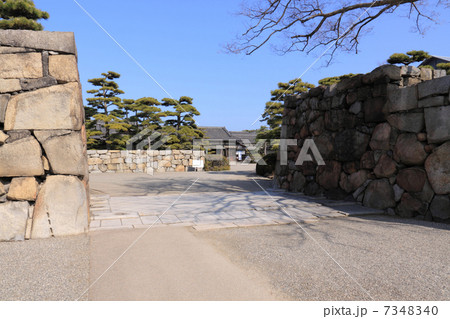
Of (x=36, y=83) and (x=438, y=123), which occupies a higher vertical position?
(x=36, y=83)

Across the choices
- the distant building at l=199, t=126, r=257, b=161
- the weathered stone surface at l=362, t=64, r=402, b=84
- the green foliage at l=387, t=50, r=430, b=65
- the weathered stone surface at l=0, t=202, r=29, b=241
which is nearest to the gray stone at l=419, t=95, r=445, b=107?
the weathered stone surface at l=362, t=64, r=402, b=84

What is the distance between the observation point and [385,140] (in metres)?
4.67

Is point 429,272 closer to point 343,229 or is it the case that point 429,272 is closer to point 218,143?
point 343,229

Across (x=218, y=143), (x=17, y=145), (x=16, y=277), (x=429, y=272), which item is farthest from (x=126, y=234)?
(x=218, y=143)

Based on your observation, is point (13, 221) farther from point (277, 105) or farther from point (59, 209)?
point (277, 105)

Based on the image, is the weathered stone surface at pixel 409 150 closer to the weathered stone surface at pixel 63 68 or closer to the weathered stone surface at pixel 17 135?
the weathered stone surface at pixel 63 68

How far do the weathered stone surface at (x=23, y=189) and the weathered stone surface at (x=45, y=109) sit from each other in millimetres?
573

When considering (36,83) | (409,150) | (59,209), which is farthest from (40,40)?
(409,150)

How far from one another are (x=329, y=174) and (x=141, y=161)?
11043mm

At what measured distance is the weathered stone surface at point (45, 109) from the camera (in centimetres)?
321

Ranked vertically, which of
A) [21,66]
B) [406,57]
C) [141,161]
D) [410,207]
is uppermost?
[406,57]

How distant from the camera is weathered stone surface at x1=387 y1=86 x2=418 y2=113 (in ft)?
13.9

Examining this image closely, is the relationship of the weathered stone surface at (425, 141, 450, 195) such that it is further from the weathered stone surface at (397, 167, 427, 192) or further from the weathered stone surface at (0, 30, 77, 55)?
the weathered stone surface at (0, 30, 77, 55)

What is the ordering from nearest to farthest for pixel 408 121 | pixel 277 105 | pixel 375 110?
pixel 408 121 < pixel 375 110 < pixel 277 105
